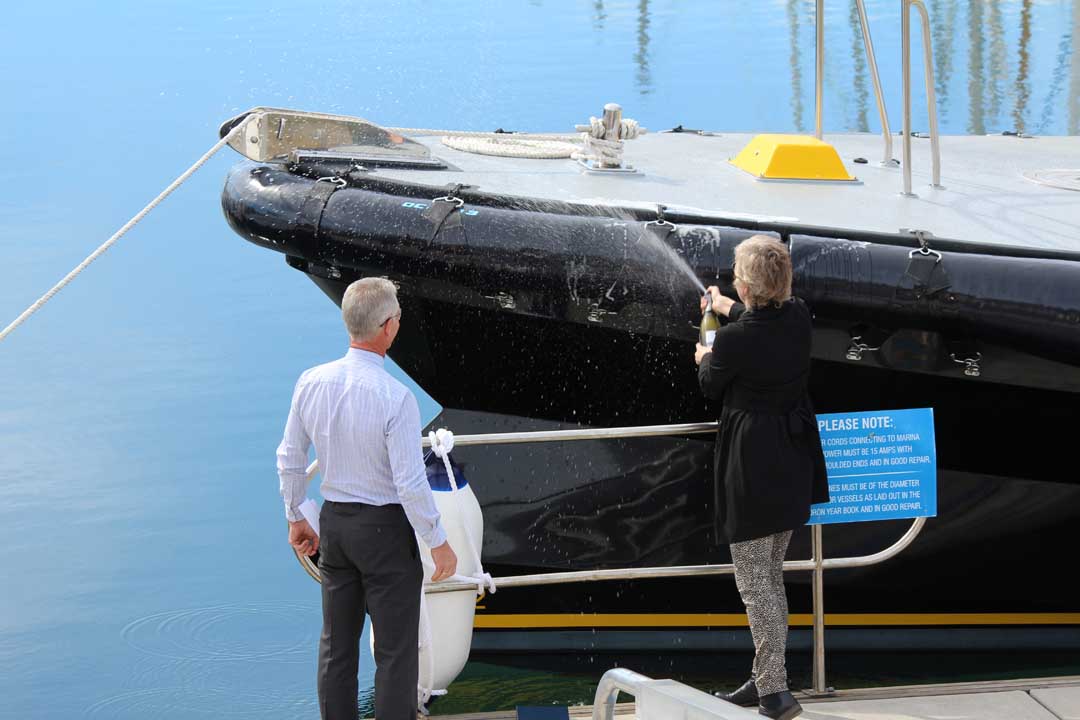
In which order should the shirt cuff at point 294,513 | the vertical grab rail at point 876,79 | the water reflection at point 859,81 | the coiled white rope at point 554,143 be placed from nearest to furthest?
the shirt cuff at point 294,513 → the vertical grab rail at point 876,79 → the coiled white rope at point 554,143 → the water reflection at point 859,81

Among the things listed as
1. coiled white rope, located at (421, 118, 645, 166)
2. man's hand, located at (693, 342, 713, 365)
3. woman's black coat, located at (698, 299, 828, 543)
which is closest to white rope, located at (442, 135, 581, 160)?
coiled white rope, located at (421, 118, 645, 166)

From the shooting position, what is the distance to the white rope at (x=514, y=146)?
20.1 ft

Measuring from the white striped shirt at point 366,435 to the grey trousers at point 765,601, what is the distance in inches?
37.4

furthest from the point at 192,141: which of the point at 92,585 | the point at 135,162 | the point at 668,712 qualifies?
the point at 668,712

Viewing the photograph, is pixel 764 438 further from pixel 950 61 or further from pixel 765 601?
pixel 950 61

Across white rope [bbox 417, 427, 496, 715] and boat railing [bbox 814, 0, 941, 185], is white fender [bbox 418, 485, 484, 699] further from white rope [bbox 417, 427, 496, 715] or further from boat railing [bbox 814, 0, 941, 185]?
boat railing [bbox 814, 0, 941, 185]

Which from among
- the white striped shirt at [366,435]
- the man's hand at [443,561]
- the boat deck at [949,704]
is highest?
the white striped shirt at [366,435]

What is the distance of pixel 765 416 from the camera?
360cm

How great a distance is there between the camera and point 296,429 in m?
3.32

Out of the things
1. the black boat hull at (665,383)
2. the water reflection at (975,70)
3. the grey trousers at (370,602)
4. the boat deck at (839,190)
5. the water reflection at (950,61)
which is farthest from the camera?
the water reflection at (950,61)

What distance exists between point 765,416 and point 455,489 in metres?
0.91

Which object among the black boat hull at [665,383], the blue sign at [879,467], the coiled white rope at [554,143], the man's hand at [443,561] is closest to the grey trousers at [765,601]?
the blue sign at [879,467]

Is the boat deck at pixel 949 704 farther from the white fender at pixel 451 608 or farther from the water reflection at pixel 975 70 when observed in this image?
the water reflection at pixel 975 70

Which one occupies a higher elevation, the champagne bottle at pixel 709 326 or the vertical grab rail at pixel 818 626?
the champagne bottle at pixel 709 326
